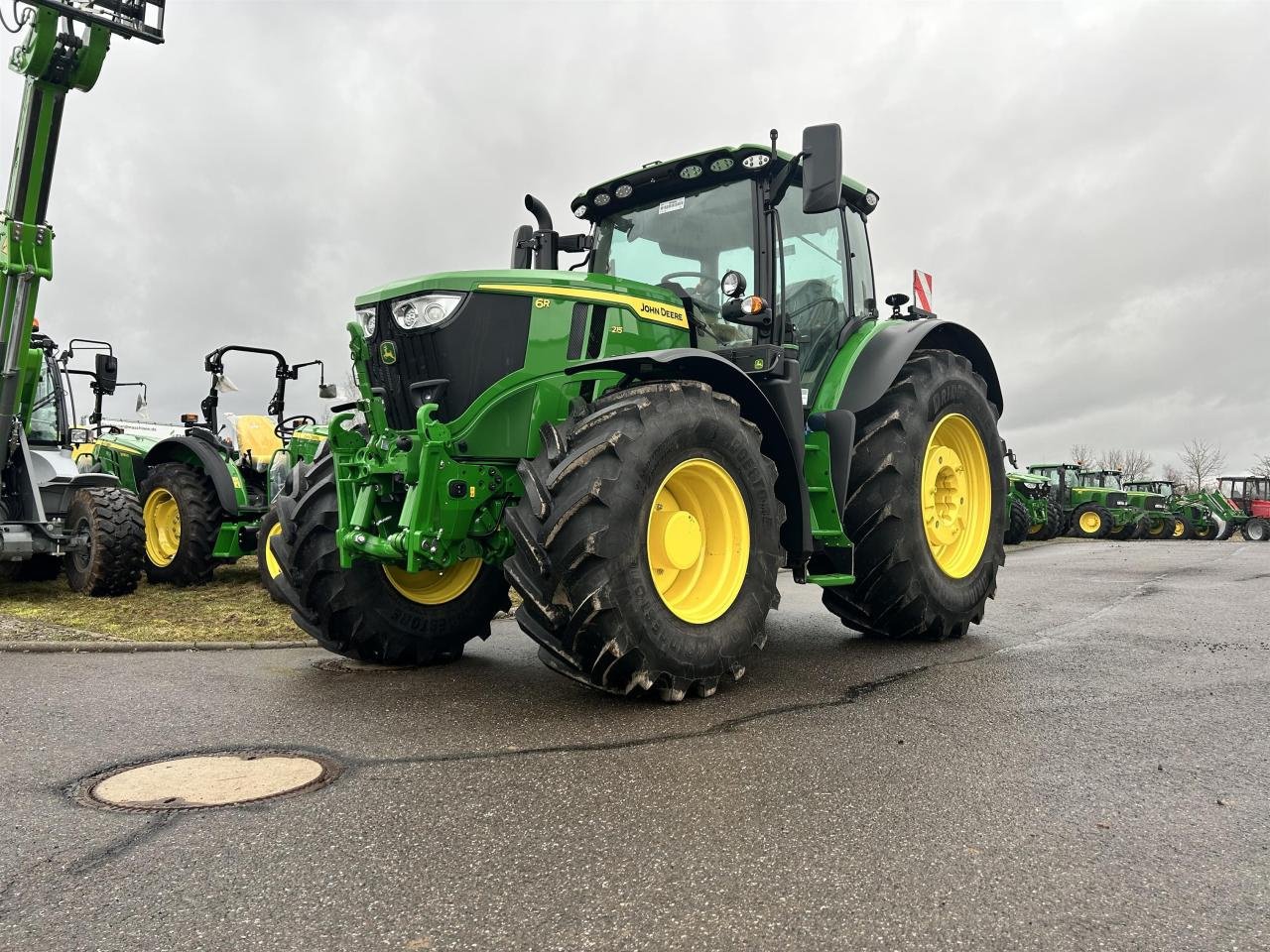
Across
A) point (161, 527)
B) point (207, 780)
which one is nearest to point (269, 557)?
point (161, 527)

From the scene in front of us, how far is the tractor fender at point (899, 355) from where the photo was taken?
5.39 m

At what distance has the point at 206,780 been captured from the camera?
9.66ft

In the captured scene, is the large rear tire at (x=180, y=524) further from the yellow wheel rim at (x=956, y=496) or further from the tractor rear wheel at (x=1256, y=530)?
the tractor rear wheel at (x=1256, y=530)

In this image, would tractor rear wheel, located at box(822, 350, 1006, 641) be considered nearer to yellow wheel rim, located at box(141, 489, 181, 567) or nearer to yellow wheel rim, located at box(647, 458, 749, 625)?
yellow wheel rim, located at box(647, 458, 749, 625)

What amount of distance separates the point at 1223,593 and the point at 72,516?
35.9 ft

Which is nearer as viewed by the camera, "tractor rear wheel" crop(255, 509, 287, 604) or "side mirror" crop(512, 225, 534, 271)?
"tractor rear wheel" crop(255, 509, 287, 604)

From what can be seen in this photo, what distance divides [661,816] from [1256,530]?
36078 mm

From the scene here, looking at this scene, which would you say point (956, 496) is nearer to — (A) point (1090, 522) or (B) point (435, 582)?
(B) point (435, 582)

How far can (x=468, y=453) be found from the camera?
4051mm

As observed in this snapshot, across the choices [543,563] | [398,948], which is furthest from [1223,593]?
[398,948]

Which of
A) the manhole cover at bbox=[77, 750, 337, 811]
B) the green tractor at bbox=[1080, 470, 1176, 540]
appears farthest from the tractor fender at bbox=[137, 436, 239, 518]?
the green tractor at bbox=[1080, 470, 1176, 540]

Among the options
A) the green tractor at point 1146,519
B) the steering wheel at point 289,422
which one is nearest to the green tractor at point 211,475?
the steering wheel at point 289,422

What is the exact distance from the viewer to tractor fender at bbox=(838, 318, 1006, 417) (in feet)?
17.7

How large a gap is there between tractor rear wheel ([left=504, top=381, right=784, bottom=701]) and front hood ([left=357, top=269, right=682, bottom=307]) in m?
0.74
